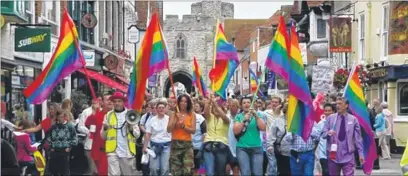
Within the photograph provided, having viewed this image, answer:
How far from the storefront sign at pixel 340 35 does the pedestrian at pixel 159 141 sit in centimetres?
A: 1927

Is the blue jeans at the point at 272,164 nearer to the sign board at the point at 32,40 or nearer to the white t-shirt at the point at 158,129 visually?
the white t-shirt at the point at 158,129

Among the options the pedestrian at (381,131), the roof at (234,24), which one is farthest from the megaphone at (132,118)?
the roof at (234,24)

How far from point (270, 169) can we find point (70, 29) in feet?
13.9

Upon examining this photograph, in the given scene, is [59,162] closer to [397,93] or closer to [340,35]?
[397,93]

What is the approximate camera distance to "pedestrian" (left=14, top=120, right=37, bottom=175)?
1404 centimetres

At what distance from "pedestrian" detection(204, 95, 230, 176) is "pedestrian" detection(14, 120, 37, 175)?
8.83ft

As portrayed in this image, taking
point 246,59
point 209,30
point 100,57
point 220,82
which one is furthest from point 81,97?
point 209,30

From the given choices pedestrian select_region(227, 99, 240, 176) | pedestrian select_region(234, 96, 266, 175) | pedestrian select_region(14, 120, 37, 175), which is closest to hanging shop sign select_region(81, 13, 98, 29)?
pedestrian select_region(14, 120, 37, 175)

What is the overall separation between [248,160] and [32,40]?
10.4 meters

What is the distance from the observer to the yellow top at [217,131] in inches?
558

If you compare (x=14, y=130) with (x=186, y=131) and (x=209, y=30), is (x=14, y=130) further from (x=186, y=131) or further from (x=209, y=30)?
(x=209, y=30)

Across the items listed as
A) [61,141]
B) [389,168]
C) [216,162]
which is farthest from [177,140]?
[389,168]

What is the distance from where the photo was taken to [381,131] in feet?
80.9

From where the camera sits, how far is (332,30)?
1316 inches
